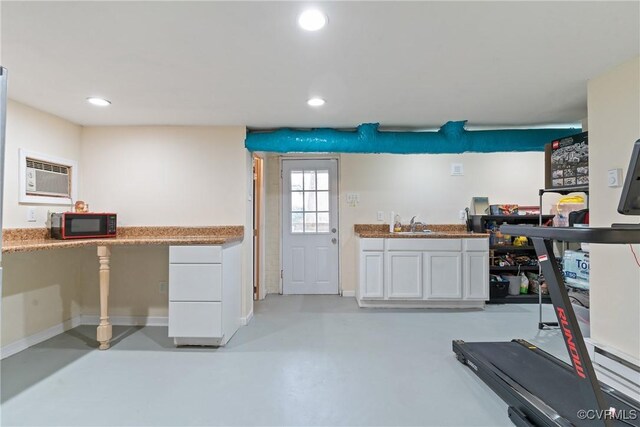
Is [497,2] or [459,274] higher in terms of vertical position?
[497,2]

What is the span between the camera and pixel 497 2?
4.51 ft

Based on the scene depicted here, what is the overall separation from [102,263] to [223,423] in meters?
1.78

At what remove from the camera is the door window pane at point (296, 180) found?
174 inches

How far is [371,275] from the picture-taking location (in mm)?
3707

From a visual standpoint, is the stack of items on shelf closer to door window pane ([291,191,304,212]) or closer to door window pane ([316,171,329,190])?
door window pane ([316,171,329,190])

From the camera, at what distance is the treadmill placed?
107cm

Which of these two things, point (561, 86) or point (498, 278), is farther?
point (498, 278)

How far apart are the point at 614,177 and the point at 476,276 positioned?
6.41ft

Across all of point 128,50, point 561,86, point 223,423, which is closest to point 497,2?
point 561,86

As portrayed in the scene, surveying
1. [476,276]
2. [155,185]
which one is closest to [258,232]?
[155,185]

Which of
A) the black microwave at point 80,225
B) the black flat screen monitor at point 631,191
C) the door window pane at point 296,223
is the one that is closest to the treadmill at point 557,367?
the black flat screen monitor at point 631,191

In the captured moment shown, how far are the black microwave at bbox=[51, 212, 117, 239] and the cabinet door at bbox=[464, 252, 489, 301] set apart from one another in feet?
13.0

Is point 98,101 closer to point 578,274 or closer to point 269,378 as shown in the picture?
point 269,378

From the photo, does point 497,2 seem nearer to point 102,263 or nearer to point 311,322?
point 311,322
